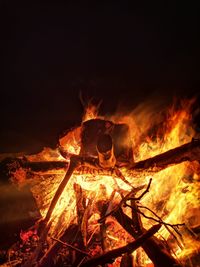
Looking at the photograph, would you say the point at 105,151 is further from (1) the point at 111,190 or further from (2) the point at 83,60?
(2) the point at 83,60

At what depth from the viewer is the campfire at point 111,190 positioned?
395 cm

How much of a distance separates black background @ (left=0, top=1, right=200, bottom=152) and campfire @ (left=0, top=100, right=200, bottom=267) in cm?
186

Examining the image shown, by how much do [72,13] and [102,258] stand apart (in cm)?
682

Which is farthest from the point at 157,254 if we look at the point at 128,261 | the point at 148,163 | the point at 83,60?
Result: the point at 83,60

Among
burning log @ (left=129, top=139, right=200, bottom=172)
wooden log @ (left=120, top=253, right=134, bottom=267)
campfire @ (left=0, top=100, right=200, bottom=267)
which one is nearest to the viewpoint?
wooden log @ (left=120, top=253, right=134, bottom=267)

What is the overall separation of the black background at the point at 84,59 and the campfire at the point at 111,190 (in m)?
1.86

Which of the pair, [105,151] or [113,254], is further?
[105,151]

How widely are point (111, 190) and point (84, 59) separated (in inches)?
168

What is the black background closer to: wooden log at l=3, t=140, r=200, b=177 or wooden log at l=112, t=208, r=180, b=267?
wooden log at l=3, t=140, r=200, b=177

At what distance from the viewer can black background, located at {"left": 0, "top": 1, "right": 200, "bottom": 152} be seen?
7055 millimetres

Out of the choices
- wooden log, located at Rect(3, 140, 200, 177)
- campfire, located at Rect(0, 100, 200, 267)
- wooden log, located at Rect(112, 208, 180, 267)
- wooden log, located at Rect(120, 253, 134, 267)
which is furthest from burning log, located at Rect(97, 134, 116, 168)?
wooden log, located at Rect(120, 253, 134, 267)

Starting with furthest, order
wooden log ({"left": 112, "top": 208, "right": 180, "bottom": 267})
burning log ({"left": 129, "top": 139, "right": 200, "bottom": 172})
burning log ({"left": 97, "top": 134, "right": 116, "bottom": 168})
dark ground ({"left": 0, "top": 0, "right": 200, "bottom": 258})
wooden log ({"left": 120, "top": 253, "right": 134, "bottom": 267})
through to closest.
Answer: dark ground ({"left": 0, "top": 0, "right": 200, "bottom": 258}) → burning log ({"left": 129, "top": 139, "right": 200, "bottom": 172}) → burning log ({"left": 97, "top": 134, "right": 116, "bottom": 168}) → wooden log ({"left": 120, "top": 253, "right": 134, "bottom": 267}) → wooden log ({"left": 112, "top": 208, "right": 180, "bottom": 267})

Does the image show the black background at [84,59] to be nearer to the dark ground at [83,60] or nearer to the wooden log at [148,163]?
the dark ground at [83,60]

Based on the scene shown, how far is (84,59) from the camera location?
7.62m
